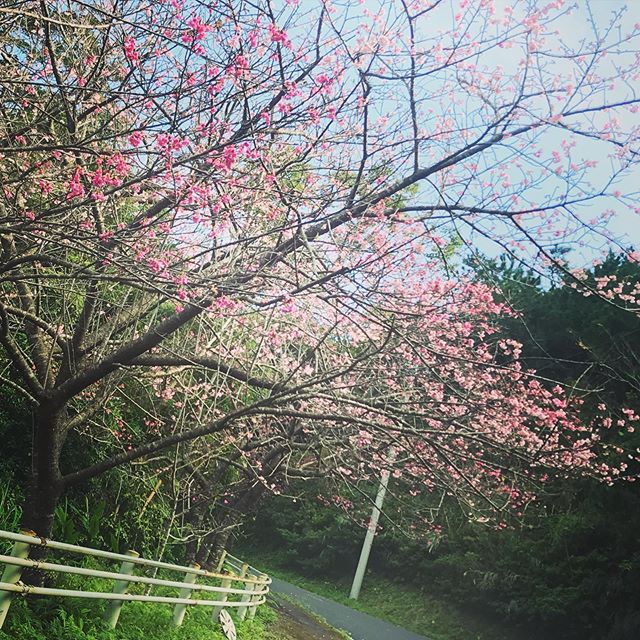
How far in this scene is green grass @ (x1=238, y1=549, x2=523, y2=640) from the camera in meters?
17.4

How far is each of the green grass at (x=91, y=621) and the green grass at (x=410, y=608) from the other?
10778mm

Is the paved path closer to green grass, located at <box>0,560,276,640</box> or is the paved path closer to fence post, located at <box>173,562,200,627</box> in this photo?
green grass, located at <box>0,560,276,640</box>

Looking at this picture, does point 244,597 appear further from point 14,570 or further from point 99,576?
point 14,570

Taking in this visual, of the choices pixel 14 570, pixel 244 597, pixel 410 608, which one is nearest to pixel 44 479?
pixel 14 570

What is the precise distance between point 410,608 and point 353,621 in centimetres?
384

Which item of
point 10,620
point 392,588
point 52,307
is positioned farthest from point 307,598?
point 10,620

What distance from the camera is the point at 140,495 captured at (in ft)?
33.7

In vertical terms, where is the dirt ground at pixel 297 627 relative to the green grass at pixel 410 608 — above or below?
above

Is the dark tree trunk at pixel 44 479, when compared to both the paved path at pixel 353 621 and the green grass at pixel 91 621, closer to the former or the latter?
the green grass at pixel 91 621

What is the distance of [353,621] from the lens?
16.4 m

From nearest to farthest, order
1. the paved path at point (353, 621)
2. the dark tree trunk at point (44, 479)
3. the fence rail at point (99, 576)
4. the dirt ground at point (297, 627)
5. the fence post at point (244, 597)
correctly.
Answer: the fence rail at point (99, 576), the dark tree trunk at point (44, 479), the fence post at point (244, 597), the dirt ground at point (297, 627), the paved path at point (353, 621)

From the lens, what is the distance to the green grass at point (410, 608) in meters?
17.4

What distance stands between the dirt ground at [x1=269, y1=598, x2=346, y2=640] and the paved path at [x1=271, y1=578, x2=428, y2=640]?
1.33 meters

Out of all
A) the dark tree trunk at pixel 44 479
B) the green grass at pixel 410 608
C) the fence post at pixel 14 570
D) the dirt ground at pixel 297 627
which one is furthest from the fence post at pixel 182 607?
the green grass at pixel 410 608
